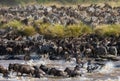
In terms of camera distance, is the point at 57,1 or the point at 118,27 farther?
the point at 57,1

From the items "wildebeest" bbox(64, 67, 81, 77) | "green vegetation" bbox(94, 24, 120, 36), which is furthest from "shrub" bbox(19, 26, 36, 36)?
"wildebeest" bbox(64, 67, 81, 77)

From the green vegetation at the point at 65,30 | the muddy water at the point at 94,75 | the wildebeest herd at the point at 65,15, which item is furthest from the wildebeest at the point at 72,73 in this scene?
the wildebeest herd at the point at 65,15

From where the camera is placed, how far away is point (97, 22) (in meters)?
59.8

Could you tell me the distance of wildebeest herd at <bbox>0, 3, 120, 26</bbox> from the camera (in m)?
60.0

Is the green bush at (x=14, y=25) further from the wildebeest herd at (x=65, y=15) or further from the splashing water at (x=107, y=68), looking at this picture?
the splashing water at (x=107, y=68)

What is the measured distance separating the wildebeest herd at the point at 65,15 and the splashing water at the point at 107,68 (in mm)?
15233

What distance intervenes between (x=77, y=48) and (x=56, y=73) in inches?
434

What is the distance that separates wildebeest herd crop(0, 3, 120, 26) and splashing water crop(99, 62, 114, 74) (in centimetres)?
1523

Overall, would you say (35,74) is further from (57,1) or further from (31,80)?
(57,1)

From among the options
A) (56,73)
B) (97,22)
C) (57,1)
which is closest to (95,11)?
(97,22)

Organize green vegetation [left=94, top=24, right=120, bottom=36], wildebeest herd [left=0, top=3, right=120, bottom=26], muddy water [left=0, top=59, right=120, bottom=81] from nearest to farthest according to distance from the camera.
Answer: muddy water [left=0, top=59, right=120, bottom=81]
green vegetation [left=94, top=24, right=120, bottom=36]
wildebeest herd [left=0, top=3, right=120, bottom=26]

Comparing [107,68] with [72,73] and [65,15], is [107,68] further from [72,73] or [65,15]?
[65,15]

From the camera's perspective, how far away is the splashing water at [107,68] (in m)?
38.6

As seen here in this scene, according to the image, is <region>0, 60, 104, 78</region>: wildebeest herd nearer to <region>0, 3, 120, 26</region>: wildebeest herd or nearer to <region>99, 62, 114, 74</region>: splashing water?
<region>99, 62, 114, 74</region>: splashing water
